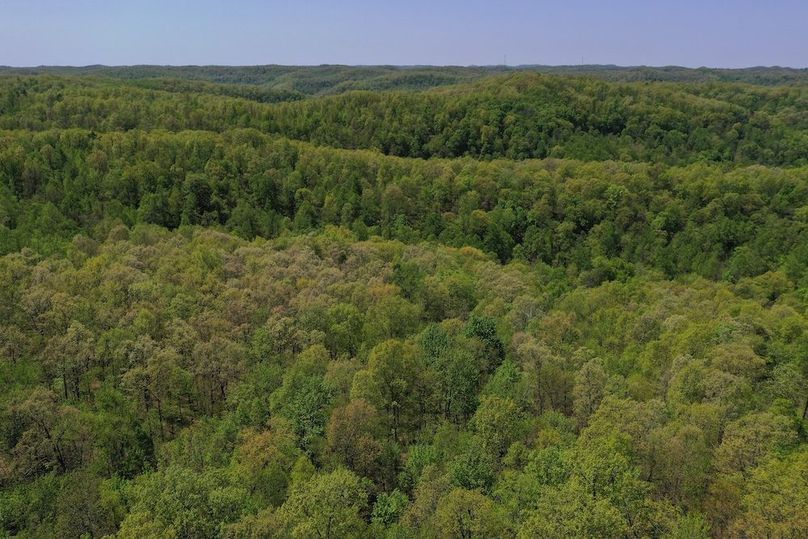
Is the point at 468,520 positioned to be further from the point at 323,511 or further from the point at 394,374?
the point at 394,374

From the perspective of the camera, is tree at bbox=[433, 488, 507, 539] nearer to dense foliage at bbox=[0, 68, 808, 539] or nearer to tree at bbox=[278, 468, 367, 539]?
dense foliage at bbox=[0, 68, 808, 539]

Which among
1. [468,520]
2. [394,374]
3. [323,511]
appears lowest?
[394,374]

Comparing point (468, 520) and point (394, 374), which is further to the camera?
point (394, 374)

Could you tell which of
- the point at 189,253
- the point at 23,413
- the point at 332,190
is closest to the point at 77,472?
the point at 23,413

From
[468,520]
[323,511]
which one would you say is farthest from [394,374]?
[468,520]

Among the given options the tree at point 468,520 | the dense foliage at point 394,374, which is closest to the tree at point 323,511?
the dense foliage at point 394,374

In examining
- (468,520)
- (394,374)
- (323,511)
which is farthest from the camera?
(394,374)

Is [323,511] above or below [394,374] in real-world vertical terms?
above

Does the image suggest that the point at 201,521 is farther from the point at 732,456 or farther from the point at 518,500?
the point at 732,456

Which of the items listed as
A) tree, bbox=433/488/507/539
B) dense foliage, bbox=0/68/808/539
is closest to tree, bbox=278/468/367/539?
dense foliage, bbox=0/68/808/539
